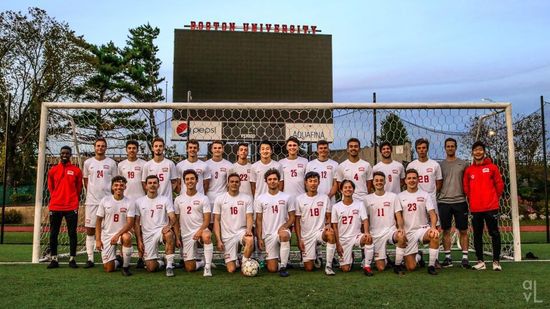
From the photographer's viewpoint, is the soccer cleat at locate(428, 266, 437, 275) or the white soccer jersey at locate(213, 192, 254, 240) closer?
the soccer cleat at locate(428, 266, 437, 275)

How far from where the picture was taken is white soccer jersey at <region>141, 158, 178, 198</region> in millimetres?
6172

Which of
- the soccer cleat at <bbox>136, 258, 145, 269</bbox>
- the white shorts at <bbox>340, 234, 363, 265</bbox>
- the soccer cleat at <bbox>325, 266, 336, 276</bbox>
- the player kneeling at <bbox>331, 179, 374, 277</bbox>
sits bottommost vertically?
the soccer cleat at <bbox>136, 258, 145, 269</bbox>

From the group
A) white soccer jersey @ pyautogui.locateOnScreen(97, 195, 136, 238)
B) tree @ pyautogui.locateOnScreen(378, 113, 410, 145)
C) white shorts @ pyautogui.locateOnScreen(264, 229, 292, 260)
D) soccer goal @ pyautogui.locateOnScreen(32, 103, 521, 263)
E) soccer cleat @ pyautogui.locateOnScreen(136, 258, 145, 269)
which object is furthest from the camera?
tree @ pyautogui.locateOnScreen(378, 113, 410, 145)

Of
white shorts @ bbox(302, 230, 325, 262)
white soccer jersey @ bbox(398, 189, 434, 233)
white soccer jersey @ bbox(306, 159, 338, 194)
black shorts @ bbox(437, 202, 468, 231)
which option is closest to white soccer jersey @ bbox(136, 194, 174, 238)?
white shorts @ bbox(302, 230, 325, 262)

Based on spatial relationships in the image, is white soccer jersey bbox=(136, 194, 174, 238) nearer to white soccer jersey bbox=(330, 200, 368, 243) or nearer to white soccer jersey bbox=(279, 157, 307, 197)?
white soccer jersey bbox=(279, 157, 307, 197)

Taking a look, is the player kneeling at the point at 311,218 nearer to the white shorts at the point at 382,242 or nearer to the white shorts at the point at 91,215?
the white shorts at the point at 382,242

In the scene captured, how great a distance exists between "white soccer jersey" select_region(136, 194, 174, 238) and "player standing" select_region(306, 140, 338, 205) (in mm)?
1946

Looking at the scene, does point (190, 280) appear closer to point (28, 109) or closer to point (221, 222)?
point (221, 222)

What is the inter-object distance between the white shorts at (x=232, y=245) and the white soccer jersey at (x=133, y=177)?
1533 millimetres

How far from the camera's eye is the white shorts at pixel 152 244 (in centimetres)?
563

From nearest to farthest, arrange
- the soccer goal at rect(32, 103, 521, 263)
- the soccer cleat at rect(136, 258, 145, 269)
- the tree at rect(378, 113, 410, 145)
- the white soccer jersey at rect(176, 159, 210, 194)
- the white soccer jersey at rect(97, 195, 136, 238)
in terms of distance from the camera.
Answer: the white soccer jersey at rect(97, 195, 136, 238)
the soccer cleat at rect(136, 258, 145, 269)
the white soccer jersey at rect(176, 159, 210, 194)
the soccer goal at rect(32, 103, 521, 263)
the tree at rect(378, 113, 410, 145)

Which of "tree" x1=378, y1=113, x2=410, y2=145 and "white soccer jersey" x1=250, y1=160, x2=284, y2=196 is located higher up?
"tree" x1=378, y1=113, x2=410, y2=145

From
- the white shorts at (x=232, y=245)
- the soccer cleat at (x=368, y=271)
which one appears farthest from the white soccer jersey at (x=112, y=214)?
the soccer cleat at (x=368, y=271)

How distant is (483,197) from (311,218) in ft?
7.40
